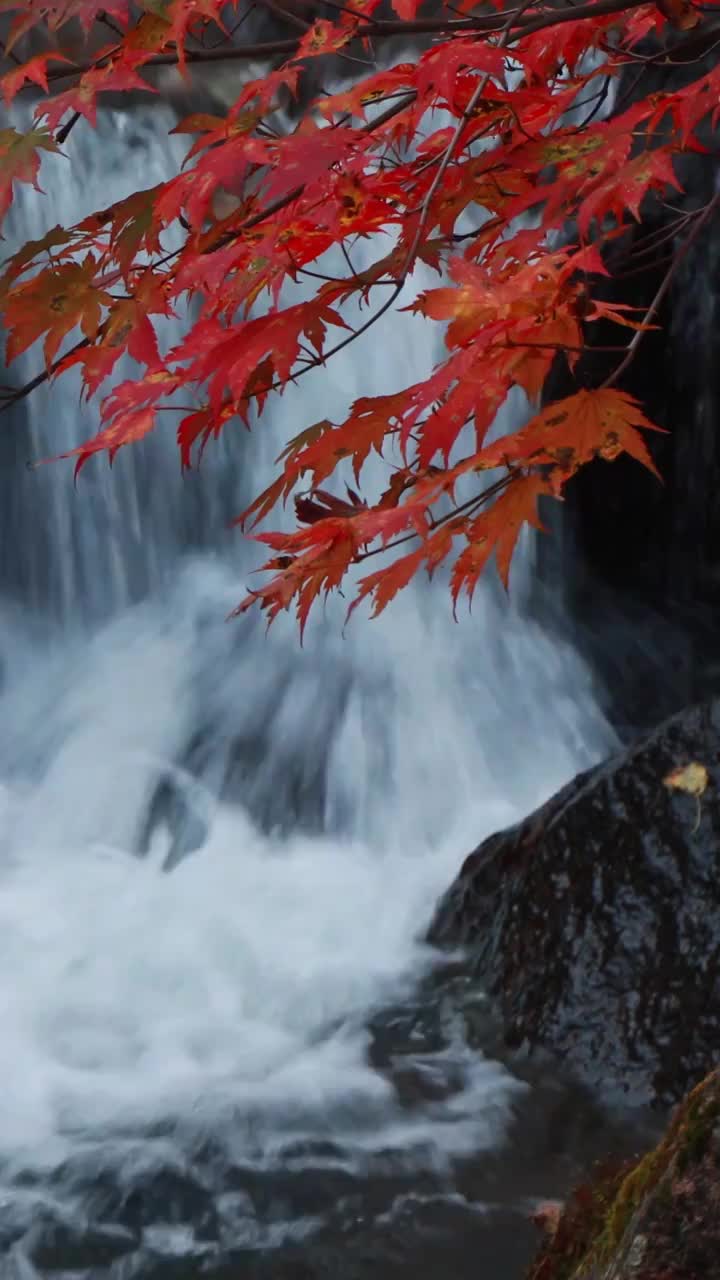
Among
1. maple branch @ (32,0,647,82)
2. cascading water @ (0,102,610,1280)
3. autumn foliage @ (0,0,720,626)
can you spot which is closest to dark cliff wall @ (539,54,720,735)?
cascading water @ (0,102,610,1280)

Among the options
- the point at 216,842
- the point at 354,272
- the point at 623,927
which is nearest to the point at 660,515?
the point at 216,842

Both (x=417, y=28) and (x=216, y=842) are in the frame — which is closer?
(x=417, y=28)

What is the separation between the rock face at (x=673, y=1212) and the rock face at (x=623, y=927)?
7.11 ft

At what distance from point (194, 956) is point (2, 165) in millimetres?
3544

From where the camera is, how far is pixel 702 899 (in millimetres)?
4016

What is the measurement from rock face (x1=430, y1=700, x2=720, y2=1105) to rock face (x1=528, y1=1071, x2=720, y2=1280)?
2.17m

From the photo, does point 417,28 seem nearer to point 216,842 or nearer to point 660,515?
point 216,842

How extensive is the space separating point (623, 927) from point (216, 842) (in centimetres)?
246

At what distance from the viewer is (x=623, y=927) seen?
404 cm

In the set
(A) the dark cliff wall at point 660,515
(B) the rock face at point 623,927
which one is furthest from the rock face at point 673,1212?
(A) the dark cliff wall at point 660,515

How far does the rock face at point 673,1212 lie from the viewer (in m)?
1.41

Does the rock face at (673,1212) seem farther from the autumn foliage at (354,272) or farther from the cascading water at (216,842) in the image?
the cascading water at (216,842)

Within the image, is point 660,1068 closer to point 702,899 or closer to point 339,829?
point 702,899

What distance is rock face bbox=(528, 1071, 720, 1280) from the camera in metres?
1.41
